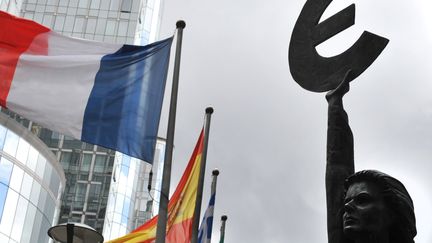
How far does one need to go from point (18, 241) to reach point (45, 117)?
105 ft

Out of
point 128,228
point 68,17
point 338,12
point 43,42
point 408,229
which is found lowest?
point 408,229

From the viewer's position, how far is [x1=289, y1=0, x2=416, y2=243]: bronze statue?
3.39m

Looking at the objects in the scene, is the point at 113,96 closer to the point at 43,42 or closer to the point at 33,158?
the point at 43,42

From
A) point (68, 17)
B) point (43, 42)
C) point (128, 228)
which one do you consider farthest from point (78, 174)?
point (43, 42)

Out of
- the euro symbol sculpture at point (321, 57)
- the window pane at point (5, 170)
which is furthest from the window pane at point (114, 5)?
the euro symbol sculpture at point (321, 57)

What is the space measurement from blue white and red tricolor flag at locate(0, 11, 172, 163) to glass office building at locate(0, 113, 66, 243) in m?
28.4

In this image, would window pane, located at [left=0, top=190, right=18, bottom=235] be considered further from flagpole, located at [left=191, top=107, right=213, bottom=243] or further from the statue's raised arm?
the statue's raised arm

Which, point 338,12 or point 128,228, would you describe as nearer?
point 338,12

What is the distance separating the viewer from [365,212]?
3.42 m

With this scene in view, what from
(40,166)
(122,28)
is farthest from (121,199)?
(40,166)

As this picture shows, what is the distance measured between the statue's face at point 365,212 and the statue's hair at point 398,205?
25 millimetres


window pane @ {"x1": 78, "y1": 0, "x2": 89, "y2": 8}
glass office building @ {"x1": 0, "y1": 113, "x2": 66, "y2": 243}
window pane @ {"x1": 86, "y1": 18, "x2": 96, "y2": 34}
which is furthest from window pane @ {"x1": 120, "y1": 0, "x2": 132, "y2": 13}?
glass office building @ {"x1": 0, "y1": 113, "x2": 66, "y2": 243}

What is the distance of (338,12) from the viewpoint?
14.7 feet

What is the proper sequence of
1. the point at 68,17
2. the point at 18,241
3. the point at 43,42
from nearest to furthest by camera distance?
1. the point at 43,42
2. the point at 18,241
3. the point at 68,17
